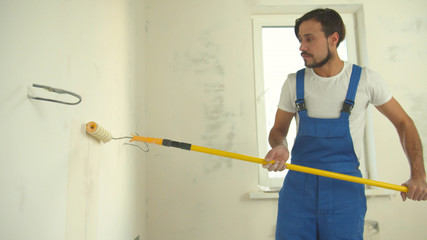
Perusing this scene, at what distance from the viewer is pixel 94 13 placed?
1.11m

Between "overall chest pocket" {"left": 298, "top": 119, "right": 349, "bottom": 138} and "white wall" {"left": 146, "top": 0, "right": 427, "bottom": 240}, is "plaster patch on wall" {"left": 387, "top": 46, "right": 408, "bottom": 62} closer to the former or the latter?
"white wall" {"left": 146, "top": 0, "right": 427, "bottom": 240}

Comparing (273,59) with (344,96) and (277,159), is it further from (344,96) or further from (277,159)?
(277,159)

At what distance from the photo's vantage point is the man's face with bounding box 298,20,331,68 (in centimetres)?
144

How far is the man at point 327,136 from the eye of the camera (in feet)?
4.21

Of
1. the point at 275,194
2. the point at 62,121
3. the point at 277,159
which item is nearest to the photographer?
the point at 62,121

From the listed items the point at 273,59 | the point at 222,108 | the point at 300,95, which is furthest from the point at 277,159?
the point at 273,59

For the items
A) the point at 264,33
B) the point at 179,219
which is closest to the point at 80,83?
the point at 179,219

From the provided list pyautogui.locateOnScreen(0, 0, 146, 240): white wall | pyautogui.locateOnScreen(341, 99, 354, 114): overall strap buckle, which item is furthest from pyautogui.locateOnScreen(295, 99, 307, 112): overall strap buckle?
pyautogui.locateOnScreen(0, 0, 146, 240): white wall

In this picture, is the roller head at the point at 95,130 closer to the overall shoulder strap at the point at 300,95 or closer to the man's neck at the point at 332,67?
the overall shoulder strap at the point at 300,95

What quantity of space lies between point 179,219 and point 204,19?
4.47 feet

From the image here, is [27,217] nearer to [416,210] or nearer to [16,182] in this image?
[16,182]

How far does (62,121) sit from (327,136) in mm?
1037

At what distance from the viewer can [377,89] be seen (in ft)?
4.60

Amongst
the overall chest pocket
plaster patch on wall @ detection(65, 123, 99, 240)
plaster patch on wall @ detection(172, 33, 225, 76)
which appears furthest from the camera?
plaster patch on wall @ detection(172, 33, 225, 76)
